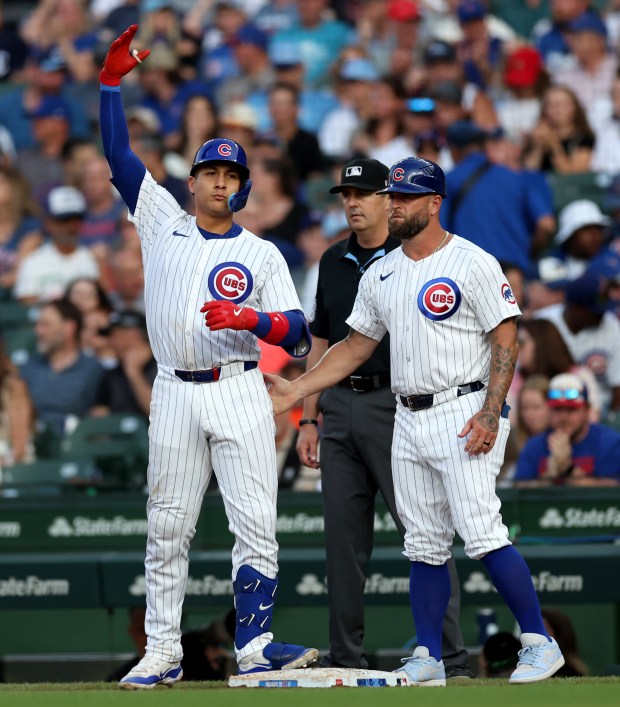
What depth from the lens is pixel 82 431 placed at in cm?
873

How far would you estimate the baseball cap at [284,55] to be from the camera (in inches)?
468

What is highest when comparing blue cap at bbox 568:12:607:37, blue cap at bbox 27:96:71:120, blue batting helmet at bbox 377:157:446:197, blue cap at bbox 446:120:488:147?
blue cap at bbox 568:12:607:37

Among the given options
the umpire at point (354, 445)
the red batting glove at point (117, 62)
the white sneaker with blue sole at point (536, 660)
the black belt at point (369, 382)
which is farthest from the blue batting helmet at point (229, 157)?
the white sneaker with blue sole at point (536, 660)

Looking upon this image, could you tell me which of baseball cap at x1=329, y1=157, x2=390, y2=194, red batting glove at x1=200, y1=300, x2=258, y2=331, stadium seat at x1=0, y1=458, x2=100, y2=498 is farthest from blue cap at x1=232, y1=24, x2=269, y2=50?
→ red batting glove at x1=200, y1=300, x2=258, y2=331

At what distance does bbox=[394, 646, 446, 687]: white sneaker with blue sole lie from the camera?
4906mm

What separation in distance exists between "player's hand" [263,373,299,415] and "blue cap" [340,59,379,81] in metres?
6.47

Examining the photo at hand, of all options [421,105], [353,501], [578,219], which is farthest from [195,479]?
[421,105]

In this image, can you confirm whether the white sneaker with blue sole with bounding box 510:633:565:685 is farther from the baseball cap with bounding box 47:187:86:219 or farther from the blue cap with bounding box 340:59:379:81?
the blue cap with bounding box 340:59:379:81

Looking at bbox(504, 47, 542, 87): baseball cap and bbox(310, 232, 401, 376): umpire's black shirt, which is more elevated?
bbox(504, 47, 542, 87): baseball cap

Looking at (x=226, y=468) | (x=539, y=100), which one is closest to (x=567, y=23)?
(x=539, y=100)

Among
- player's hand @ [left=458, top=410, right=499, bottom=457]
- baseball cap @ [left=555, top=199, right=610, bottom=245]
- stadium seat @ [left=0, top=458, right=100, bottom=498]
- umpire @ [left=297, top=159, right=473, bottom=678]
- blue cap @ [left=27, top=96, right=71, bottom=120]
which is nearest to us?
player's hand @ [left=458, top=410, right=499, bottom=457]

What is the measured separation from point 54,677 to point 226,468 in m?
2.37

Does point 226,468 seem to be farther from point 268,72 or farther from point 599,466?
point 268,72

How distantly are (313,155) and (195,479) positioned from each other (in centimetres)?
645
